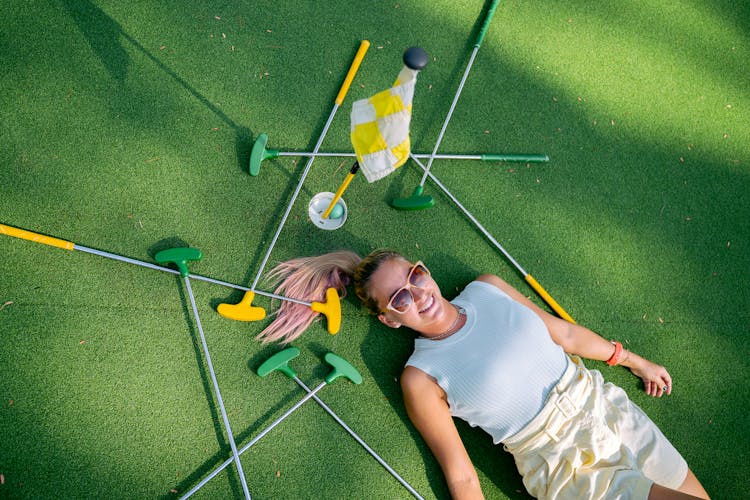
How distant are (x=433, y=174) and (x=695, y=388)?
188 centimetres

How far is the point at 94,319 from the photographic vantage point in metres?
2.55

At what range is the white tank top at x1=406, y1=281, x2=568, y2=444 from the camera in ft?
7.92

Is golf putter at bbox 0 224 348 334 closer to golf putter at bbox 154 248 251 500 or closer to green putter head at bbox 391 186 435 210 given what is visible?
golf putter at bbox 154 248 251 500

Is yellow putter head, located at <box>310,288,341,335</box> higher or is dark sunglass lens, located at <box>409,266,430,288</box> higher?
dark sunglass lens, located at <box>409,266,430,288</box>

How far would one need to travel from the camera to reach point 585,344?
2760mm

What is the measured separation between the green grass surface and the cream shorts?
0.33m

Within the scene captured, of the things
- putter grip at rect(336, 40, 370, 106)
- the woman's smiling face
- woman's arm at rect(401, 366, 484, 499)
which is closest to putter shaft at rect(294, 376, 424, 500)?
woman's arm at rect(401, 366, 484, 499)

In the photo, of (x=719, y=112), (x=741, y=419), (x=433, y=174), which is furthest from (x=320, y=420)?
(x=719, y=112)

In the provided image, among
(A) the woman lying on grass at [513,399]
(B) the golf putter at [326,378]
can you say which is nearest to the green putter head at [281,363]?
(B) the golf putter at [326,378]

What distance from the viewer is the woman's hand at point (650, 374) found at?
2875mm

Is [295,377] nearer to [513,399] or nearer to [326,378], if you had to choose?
[326,378]

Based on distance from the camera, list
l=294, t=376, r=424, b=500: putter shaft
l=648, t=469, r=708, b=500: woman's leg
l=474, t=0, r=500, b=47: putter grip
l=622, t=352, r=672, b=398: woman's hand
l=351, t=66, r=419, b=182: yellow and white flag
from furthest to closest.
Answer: l=474, t=0, r=500, b=47: putter grip, l=622, t=352, r=672, b=398: woman's hand, l=294, t=376, r=424, b=500: putter shaft, l=648, t=469, r=708, b=500: woman's leg, l=351, t=66, r=419, b=182: yellow and white flag

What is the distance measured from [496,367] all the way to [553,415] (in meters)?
0.34

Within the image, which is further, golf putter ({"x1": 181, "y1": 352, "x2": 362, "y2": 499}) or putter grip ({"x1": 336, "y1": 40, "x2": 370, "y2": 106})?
putter grip ({"x1": 336, "y1": 40, "x2": 370, "y2": 106})
